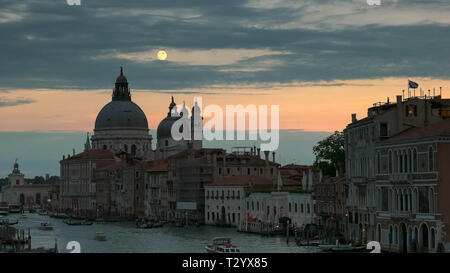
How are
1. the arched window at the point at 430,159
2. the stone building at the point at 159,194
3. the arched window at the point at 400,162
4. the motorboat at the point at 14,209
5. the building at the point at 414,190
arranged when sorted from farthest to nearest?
the motorboat at the point at 14,209
the stone building at the point at 159,194
the arched window at the point at 400,162
the arched window at the point at 430,159
the building at the point at 414,190

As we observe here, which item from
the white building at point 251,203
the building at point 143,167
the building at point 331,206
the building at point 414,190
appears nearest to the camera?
Answer: the building at point 414,190

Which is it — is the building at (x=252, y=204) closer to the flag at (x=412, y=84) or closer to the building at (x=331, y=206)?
the building at (x=331, y=206)

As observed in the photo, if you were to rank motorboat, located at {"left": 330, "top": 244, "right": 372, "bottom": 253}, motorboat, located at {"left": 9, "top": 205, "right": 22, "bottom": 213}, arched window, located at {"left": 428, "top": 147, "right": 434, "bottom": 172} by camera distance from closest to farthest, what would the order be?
arched window, located at {"left": 428, "top": 147, "right": 434, "bottom": 172} < motorboat, located at {"left": 330, "top": 244, "right": 372, "bottom": 253} < motorboat, located at {"left": 9, "top": 205, "right": 22, "bottom": 213}

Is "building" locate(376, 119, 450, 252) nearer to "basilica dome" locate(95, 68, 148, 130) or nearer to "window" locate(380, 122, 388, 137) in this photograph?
"window" locate(380, 122, 388, 137)

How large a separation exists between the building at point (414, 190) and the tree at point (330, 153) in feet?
96.8

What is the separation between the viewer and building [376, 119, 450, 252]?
36.1 meters

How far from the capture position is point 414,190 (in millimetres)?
37844

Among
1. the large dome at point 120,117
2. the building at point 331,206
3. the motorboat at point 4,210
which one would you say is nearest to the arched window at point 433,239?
the building at point 331,206

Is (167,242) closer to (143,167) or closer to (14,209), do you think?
(143,167)

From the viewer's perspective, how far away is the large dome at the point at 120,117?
135250 mm

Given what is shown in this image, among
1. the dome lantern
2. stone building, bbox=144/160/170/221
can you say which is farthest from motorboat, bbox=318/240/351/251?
the dome lantern

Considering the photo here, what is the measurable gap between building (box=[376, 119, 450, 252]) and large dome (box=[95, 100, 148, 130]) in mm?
95245

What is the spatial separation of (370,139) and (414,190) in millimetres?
5695
